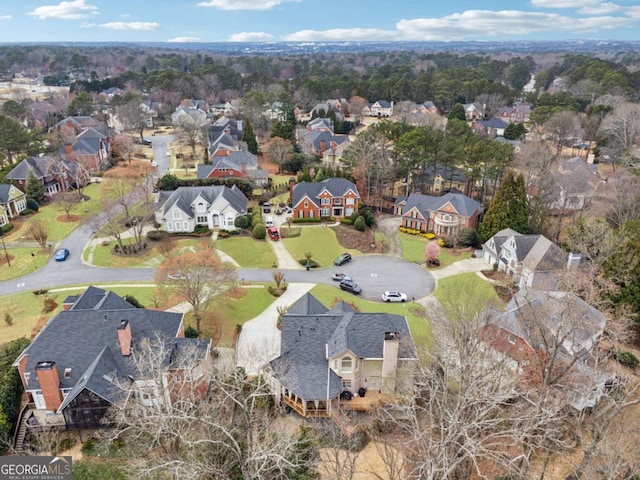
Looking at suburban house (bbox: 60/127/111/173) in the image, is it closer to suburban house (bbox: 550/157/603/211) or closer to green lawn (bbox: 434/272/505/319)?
green lawn (bbox: 434/272/505/319)

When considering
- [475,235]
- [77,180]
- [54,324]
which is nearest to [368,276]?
[475,235]

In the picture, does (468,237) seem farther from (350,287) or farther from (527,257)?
(350,287)

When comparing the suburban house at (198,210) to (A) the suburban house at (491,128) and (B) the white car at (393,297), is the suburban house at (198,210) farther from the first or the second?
(A) the suburban house at (491,128)

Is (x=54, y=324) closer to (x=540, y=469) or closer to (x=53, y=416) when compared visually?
(x=53, y=416)

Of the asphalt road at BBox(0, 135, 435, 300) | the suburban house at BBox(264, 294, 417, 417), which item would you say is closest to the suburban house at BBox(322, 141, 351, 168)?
the asphalt road at BBox(0, 135, 435, 300)

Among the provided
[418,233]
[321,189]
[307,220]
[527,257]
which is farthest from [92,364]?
[418,233]

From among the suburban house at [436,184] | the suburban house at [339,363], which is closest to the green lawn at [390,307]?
the suburban house at [339,363]
